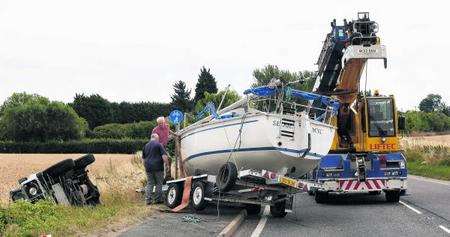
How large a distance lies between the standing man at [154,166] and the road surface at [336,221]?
1.43m

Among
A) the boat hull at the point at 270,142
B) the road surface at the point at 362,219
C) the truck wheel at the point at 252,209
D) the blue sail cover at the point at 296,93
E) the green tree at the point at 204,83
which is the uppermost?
the green tree at the point at 204,83

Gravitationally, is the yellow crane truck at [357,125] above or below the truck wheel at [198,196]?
above

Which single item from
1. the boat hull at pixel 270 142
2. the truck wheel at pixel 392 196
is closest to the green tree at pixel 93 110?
the truck wheel at pixel 392 196

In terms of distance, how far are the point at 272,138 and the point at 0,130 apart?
93.2 metres

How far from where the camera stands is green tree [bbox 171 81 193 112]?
108 metres

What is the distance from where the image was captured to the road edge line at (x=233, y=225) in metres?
12.4

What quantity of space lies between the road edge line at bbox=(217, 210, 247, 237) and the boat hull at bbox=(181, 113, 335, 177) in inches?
44.2

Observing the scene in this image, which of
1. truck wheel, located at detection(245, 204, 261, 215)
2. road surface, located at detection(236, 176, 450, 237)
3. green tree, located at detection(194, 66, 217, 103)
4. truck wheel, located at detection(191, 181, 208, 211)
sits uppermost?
green tree, located at detection(194, 66, 217, 103)

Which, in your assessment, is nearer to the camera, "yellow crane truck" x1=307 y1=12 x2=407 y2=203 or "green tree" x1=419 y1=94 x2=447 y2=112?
"yellow crane truck" x1=307 y1=12 x2=407 y2=203

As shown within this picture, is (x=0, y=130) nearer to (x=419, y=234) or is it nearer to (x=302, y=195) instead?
(x=302, y=195)

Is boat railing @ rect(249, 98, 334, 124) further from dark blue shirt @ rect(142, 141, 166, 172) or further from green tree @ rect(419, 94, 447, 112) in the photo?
green tree @ rect(419, 94, 447, 112)

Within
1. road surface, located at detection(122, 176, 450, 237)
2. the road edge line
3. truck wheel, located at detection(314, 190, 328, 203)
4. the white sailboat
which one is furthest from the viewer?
truck wheel, located at detection(314, 190, 328, 203)

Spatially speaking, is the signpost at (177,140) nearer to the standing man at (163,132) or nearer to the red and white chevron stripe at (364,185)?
the standing man at (163,132)

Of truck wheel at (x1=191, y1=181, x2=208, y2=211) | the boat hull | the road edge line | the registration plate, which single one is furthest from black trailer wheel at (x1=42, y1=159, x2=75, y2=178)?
the registration plate
